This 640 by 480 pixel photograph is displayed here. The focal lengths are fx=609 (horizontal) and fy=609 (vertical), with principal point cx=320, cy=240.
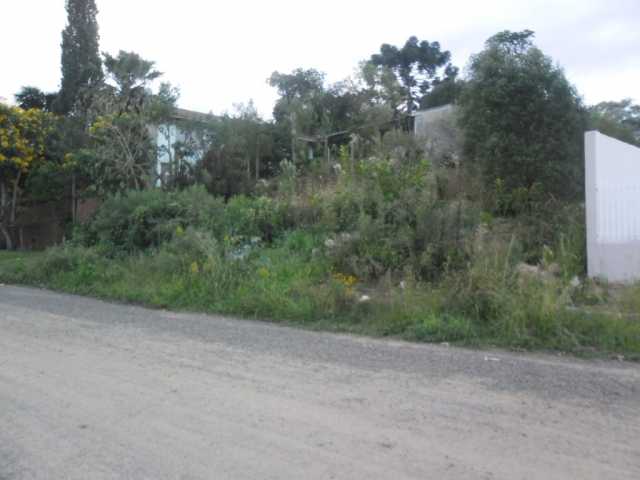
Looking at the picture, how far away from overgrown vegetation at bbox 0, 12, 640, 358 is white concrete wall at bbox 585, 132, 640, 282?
484 mm

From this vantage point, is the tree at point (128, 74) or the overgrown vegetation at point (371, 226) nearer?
the overgrown vegetation at point (371, 226)

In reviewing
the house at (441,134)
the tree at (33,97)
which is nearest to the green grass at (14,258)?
the tree at (33,97)

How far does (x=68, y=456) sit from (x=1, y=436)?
0.89 metres

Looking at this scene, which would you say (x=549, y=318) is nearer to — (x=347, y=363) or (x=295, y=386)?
(x=347, y=363)

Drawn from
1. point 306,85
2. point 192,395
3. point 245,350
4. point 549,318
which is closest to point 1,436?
point 192,395

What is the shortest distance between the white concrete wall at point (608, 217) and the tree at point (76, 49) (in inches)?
998

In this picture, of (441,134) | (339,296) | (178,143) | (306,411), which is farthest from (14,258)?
(306,411)

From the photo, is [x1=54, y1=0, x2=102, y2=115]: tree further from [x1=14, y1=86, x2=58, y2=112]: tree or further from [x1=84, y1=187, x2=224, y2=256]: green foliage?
[x1=84, y1=187, x2=224, y2=256]: green foliage

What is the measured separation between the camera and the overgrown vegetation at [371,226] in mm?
9523

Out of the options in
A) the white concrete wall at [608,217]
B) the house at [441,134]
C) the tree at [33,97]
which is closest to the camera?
the white concrete wall at [608,217]

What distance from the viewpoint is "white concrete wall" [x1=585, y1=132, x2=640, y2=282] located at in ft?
36.8

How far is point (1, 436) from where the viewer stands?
5.35 metres

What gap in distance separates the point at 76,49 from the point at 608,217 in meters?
28.7

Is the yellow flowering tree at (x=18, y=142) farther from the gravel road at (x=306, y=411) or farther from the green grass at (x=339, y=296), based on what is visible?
the gravel road at (x=306, y=411)
